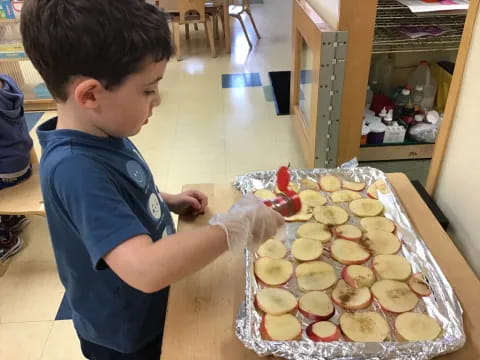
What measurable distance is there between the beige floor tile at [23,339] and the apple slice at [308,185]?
0.97 m

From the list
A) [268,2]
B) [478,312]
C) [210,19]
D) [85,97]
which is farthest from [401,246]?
[268,2]

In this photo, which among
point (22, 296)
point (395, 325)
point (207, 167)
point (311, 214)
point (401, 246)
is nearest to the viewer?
point (395, 325)

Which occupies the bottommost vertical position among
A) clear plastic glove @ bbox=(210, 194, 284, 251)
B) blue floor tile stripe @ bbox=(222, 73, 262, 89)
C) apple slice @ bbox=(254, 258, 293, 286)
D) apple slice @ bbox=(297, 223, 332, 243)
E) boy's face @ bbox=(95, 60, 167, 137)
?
blue floor tile stripe @ bbox=(222, 73, 262, 89)

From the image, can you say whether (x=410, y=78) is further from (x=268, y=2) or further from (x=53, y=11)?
(x=268, y=2)

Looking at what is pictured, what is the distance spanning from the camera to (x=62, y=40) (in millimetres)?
529

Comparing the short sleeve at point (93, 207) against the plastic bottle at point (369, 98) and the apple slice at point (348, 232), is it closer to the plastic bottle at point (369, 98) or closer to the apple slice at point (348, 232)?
the apple slice at point (348, 232)

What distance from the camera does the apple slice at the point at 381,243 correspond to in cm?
81

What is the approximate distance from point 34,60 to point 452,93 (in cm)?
78

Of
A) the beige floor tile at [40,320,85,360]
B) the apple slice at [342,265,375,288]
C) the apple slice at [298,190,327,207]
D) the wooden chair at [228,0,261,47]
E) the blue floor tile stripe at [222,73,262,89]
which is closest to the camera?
the apple slice at [342,265,375,288]

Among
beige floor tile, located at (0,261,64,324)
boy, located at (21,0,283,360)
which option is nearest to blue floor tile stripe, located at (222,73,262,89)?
beige floor tile, located at (0,261,64,324)

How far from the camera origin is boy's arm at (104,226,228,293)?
558 mm

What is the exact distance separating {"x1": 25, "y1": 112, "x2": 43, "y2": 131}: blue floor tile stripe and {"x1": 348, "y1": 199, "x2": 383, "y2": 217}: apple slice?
2.30 meters

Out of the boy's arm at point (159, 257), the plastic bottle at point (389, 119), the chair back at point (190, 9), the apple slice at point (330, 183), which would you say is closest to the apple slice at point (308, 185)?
the apple slice at point (330, 183)

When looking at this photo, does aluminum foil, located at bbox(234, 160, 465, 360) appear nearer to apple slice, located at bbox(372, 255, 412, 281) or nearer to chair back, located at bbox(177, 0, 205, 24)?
apple slice, located at bbox(372, 255, 412, 281)
